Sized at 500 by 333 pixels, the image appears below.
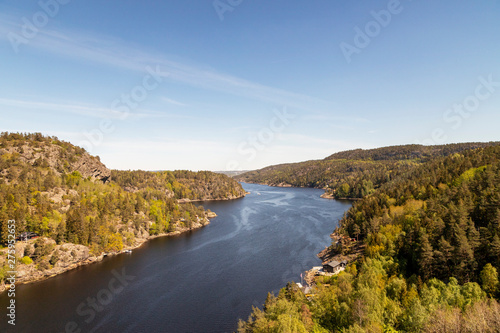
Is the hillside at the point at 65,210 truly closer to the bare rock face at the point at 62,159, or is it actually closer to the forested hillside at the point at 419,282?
the bare rock face at the point at 62,159

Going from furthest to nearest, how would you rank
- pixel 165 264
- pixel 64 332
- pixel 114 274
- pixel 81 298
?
pixel 165 264 < pixel 114 274 < pixel 81 298 < pixel 64 332

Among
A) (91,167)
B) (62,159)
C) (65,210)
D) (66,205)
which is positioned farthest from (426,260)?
(91,167)

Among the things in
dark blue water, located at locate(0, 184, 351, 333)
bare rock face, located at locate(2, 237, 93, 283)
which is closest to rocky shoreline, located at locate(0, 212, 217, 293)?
bare rock face, located at locate(2, 237, 93, 283)

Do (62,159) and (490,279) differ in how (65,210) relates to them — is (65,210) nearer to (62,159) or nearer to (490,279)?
(62,159)

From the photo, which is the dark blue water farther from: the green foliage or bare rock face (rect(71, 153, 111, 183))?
bare rock face (rect(71, 153, 111, 183))

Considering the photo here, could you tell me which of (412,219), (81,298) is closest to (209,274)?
(81,298)

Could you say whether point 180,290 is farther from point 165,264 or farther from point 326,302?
point 326,302

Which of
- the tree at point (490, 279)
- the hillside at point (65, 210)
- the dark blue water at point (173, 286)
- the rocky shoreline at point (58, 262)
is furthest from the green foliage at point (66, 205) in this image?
the tree at point (490, 279)
